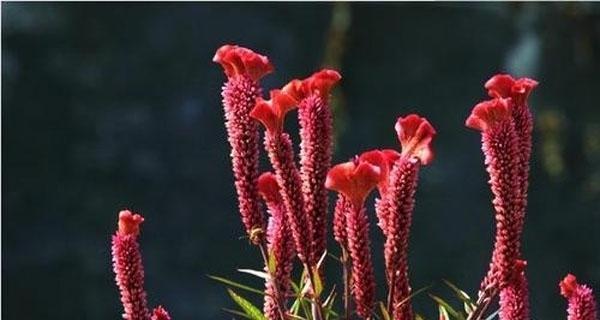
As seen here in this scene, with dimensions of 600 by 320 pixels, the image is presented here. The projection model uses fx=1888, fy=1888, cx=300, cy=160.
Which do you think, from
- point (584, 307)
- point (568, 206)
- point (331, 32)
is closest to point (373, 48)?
point (331, 32)

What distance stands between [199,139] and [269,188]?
4.27 metres

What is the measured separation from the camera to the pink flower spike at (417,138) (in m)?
1.86

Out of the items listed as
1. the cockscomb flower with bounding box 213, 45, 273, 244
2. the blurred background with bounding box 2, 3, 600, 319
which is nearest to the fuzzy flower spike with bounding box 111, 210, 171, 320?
the cockscomb flower with bounding box 213, 45, 273, 244

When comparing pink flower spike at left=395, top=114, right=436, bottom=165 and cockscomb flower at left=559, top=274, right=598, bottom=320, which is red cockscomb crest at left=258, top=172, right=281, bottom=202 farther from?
cockscomb flower at left=559, top=274, right=598, bottom=320

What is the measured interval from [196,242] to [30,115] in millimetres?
712

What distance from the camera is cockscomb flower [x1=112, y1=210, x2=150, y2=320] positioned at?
191 centimetres

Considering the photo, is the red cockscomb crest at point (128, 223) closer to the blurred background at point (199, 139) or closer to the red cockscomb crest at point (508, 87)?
the red cockscomb crest at point (508, 87)

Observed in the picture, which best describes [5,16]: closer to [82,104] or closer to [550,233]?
[82,104]

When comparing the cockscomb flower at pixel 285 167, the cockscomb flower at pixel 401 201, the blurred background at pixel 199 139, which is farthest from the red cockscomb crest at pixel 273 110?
the blurred background at pixel 199 139

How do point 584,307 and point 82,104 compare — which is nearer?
point 584,307

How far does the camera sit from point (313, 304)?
188 centimetres

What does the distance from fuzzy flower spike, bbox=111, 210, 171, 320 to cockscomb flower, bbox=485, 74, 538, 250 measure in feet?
1.24

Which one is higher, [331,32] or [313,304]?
[331,32]

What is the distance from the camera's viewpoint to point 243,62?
1.91m
